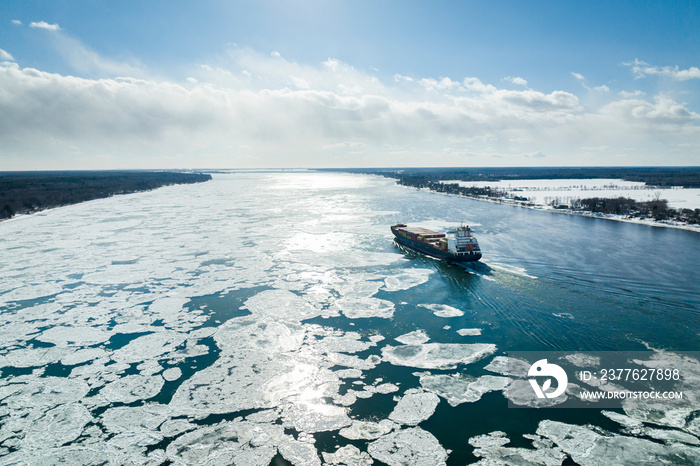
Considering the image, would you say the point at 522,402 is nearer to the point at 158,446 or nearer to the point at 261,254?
the point at 158,446

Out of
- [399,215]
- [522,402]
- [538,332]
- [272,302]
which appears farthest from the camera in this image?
[399,215]

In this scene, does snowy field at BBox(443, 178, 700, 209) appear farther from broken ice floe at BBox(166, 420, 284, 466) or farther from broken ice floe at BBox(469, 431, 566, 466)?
broken ice floe at BBox(166, 420, 284, 466)

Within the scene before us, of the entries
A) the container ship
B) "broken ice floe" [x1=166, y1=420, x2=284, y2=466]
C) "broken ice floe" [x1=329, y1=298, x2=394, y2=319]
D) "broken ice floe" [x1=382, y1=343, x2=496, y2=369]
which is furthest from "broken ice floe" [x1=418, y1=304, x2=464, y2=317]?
"broken ice floe" [x1=166, y1=420, x2=284, y2=466]

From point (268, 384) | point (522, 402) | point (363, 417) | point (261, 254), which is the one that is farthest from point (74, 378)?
point (261, 254)

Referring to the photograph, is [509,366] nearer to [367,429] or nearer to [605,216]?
[367,429]

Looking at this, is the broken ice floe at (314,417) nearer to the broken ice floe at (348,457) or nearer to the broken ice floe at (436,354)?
the broken ice floe at (348,457)

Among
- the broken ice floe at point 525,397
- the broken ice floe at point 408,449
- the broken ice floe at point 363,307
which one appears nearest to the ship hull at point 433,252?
the broken ice floe at point 363,307
